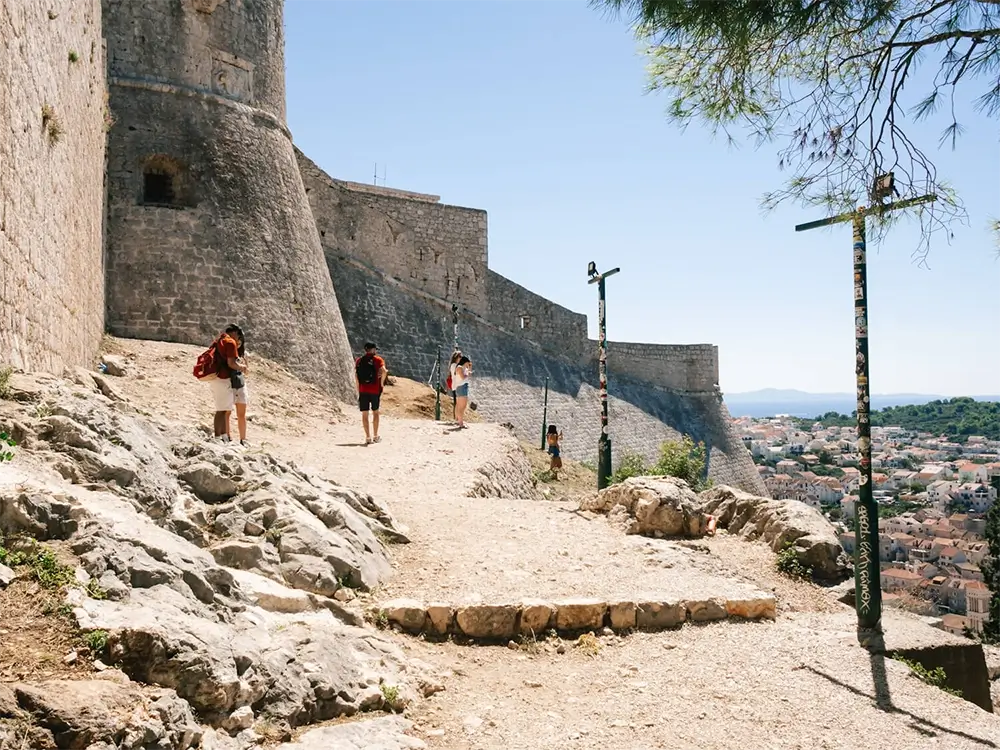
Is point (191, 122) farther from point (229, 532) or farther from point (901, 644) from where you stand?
point (901, 644)

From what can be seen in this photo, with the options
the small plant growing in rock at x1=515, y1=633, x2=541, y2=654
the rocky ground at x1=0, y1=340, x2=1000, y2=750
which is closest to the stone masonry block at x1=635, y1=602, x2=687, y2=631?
the rocky ground at x1=0, y1=340, x2=1000, y2=750

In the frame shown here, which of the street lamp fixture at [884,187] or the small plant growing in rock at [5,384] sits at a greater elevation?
the street lamp fixture at [884,187]

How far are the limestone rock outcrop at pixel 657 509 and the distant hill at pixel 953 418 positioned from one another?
66.0 metres

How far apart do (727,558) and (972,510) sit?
137 feet

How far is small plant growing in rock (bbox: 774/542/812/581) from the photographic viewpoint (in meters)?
6.95

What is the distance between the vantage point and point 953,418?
82.8m

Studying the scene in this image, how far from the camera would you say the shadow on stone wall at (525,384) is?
67.8ft

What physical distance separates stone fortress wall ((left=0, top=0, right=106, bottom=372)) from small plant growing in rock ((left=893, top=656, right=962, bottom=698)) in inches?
239

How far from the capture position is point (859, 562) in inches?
219

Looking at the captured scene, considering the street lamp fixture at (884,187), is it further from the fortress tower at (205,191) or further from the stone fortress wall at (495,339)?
the stone fortress wall at (495,339)

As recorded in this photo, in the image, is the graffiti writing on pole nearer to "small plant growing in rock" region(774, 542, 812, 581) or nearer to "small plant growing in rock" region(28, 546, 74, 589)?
"small plant growing in rock" region(774, 542, 812, 581)

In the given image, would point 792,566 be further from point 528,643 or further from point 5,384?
point 5,384

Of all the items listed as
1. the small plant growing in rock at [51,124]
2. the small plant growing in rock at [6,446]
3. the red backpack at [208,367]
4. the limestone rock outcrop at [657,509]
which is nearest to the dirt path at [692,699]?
the small plant growing in rock at [6,446]

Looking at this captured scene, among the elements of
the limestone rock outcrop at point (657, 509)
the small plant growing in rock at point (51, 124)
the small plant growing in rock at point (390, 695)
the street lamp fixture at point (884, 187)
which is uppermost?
the small plant growing in rock at point (51, 124)
